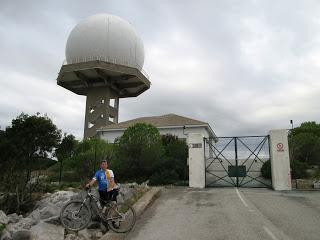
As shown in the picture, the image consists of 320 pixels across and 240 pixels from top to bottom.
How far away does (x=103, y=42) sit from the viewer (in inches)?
1756

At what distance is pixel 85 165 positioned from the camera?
22016 millimetres

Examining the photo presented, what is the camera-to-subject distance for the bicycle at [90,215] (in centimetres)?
830

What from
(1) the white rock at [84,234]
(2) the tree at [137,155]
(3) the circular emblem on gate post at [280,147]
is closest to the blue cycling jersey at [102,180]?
(1) the white rock at [84,234]

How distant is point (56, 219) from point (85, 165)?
13.6 meters

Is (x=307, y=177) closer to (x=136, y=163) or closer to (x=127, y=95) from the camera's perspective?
(x=136, y=163)

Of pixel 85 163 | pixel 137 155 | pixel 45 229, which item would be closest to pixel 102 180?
pixel 45 229

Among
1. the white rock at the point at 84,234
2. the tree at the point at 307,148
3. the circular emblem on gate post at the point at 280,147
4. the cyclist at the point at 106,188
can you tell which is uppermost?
the tree at the point at 307,148

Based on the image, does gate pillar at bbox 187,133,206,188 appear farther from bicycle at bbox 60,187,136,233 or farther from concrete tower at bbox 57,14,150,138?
concrete tower at bbox 57,14,150,138

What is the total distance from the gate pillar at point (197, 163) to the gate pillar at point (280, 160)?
3.61m

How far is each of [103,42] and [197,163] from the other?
2987 cm

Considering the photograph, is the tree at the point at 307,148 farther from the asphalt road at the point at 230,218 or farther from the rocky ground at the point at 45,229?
the rocky ground at the point at 45,229

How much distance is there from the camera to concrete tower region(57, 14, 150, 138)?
44.6 metres

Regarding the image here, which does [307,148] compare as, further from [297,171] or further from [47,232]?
[47,232]

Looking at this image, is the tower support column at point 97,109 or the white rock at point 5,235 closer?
the white rock at point 5,235
